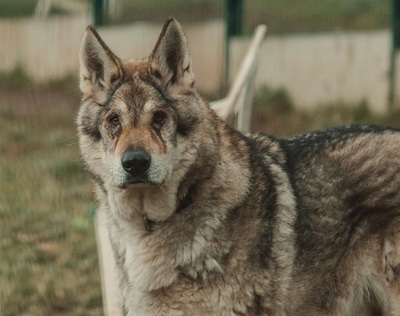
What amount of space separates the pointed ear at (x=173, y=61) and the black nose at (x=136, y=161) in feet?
1.73

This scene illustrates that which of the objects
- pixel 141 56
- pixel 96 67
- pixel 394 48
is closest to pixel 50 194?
pixel 141 56

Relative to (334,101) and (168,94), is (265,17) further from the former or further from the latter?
(168,94)

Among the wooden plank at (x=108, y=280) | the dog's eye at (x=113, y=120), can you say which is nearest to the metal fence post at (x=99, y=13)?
the wooden plank at (x=108, y=280)

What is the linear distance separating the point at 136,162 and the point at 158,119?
301mm

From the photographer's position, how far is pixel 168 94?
16.8 ft

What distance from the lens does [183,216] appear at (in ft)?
17.0

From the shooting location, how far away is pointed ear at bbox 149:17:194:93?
5156 mm

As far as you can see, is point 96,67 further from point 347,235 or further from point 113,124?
point 347,235

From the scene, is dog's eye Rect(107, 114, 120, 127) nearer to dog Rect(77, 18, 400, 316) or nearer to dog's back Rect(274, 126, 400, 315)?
dog Rect(77, 18, 400, 316)

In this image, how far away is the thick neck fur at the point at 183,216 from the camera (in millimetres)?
5098

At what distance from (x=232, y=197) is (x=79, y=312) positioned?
269 cm

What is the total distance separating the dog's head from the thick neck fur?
124mm

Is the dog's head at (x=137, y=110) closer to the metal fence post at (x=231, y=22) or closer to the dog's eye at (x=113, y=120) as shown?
the dog's eye at (x=113, y=120)

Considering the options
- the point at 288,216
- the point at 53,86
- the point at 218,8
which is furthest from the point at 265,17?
the point at 288,216
